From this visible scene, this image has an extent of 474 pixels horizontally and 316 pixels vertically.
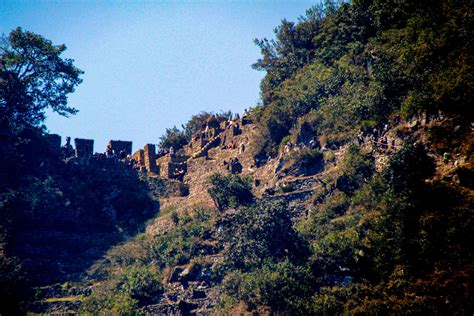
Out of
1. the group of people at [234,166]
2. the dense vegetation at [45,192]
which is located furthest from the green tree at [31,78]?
the group of people at [234,166]

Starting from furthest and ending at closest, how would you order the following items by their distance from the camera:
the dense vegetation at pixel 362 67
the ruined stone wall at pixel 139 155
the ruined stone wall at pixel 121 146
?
the ruined stone wall at pixel 121 146, the ruined stone wall at pixel 139 155, the dense vegetation at pixel 362 67

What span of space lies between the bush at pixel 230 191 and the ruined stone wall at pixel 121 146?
14.2 metres

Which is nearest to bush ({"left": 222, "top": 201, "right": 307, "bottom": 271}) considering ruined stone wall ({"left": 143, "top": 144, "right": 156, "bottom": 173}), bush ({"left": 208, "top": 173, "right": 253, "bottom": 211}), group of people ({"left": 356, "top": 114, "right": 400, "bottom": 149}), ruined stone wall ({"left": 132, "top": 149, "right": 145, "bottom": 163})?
bush ({"left": 208, "top": 173, "right": 253, "bottom": 211})

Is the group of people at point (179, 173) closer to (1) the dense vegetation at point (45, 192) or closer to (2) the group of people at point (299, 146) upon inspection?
(1) the dense vegetation at point (45, 192)

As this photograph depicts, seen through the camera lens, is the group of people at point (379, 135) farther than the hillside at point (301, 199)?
Yes

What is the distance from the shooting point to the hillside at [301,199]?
29594mm

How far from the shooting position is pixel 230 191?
43.0m

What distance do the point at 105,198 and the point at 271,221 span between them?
1594cm

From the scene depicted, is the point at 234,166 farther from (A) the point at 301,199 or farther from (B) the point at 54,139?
(B) the point at 54,139

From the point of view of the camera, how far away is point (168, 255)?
41375 millimetres

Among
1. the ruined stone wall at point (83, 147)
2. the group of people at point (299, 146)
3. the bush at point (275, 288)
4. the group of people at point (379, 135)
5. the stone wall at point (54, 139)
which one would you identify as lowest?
the bush at point (275, 288)

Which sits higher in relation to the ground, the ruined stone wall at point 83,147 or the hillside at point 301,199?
the ruined stone wall at point 83,147

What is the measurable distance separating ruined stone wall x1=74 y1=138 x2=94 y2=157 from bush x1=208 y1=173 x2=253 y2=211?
42.1 ft

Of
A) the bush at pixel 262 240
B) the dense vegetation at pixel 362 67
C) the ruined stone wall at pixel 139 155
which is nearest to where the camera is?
the dense vegetation at pixel 362 67
